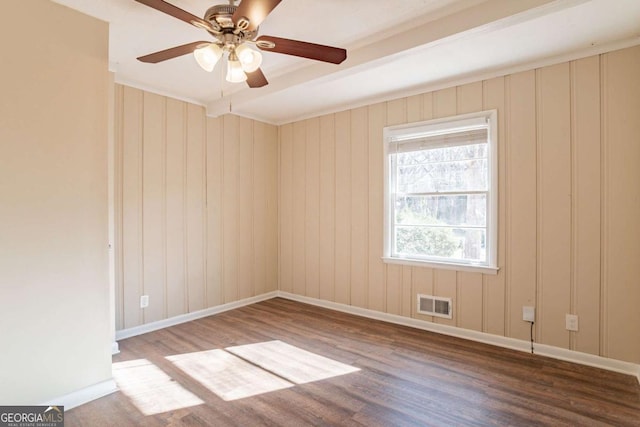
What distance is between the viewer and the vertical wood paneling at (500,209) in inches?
124

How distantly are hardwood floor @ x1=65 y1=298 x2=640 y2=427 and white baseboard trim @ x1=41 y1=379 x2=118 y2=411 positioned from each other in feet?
0.15

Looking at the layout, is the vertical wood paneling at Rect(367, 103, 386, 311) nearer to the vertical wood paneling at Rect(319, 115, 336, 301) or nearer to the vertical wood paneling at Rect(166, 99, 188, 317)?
the vertical wood paneling at Rect(319, 115, 336, 301)

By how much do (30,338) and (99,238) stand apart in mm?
691

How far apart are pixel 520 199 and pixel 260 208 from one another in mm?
3206

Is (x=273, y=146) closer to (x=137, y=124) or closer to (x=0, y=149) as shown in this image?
(x=137, y=124)

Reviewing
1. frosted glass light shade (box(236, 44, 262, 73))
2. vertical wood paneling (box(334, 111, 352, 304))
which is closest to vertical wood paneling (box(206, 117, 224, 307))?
vertical wood paneling (box(334, 111, 352, 304))

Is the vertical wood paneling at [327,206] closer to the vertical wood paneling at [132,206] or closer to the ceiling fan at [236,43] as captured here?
the vertical wood paneling at [132,206]

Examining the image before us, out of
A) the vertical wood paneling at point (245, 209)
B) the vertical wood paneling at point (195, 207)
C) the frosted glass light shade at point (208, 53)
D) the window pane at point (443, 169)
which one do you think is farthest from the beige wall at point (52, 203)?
the window pane at point (443, 169)

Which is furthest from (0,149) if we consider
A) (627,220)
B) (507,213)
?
(627,220)

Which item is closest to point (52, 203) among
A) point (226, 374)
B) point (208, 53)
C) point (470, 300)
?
point (208, 53)

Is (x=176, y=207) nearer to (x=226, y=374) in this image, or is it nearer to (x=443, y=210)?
(x=226, y=374)

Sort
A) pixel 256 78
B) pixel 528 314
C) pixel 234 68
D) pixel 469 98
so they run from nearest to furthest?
pixel 234 68 → pixel 256 78 → pixel 528 314 → pixel 469 98

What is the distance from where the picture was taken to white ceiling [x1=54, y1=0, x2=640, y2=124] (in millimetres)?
2170

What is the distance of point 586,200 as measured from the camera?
277 cm
